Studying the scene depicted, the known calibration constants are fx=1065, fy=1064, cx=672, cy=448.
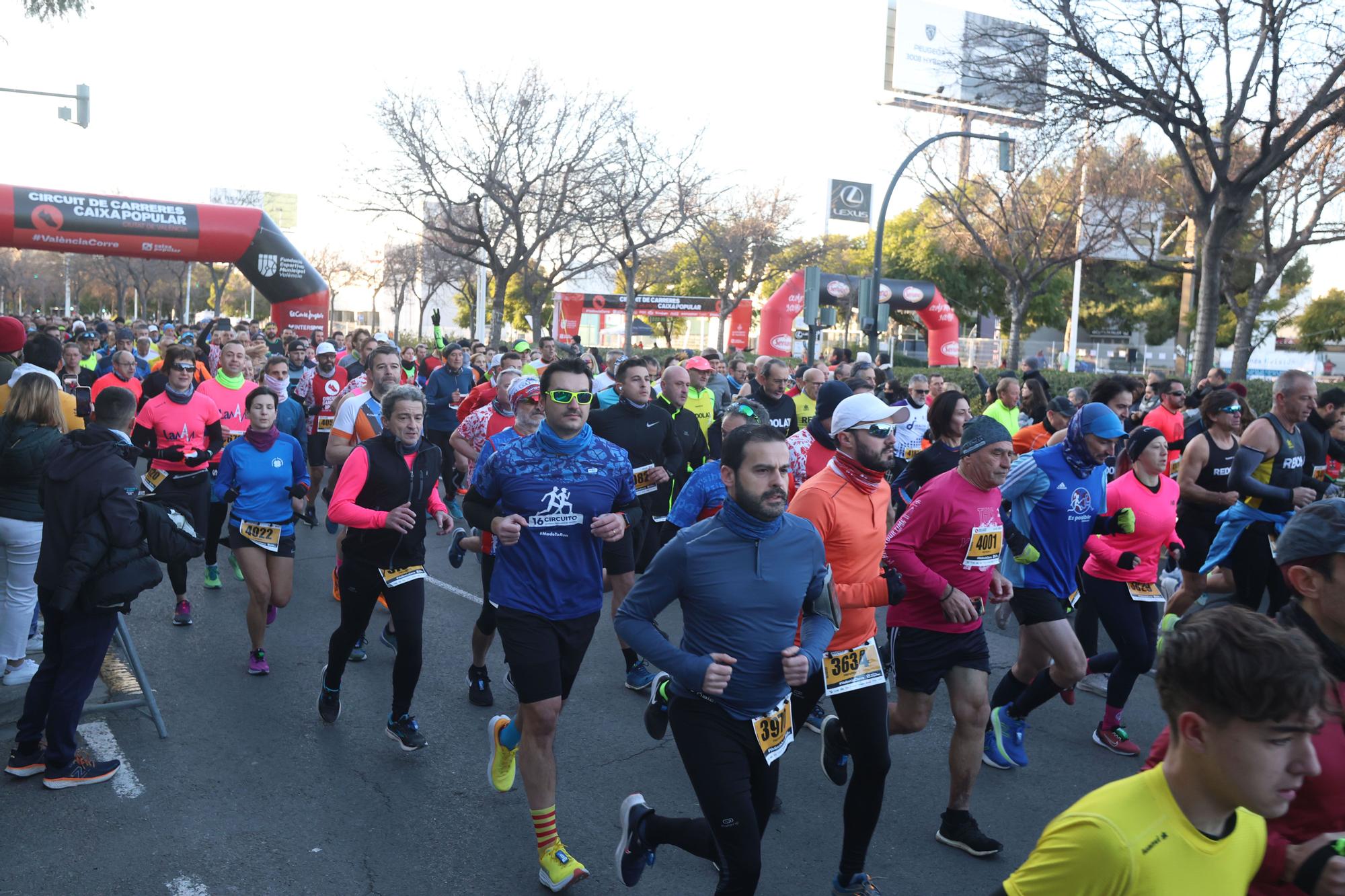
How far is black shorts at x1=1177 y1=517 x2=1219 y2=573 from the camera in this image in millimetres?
7988

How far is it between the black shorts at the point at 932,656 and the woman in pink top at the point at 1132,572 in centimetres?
159

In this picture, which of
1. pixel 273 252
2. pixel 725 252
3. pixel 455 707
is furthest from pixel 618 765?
pixel 725 252

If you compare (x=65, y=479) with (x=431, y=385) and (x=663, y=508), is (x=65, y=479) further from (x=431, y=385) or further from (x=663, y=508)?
(x=431, y=385)

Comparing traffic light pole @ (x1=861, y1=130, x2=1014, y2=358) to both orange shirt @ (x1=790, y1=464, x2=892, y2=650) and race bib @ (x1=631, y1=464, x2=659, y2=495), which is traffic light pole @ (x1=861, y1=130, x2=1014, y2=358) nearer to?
race bib @ (x1=631, y1=464, x2=659, y2=495)

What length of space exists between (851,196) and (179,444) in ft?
130

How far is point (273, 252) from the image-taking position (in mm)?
27938

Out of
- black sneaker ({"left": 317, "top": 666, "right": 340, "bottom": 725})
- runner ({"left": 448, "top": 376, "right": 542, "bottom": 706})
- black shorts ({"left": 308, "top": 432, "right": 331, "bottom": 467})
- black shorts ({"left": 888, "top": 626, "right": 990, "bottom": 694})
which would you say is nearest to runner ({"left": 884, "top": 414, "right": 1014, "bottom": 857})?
black shorts ({"left": 888, "top": 626, "right": 990, "bottom": 694})

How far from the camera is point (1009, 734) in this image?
18.9 feet

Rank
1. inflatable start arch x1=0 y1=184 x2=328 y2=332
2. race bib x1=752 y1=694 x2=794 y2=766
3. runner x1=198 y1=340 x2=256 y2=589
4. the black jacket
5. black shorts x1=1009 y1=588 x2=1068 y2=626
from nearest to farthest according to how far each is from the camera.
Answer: race bib x1=752 y1=694 x2=794 y2=766
the black jacket
black shorts x1=1009 y1=588 x2=1068 y2=626
runner x1=198 y1=340 x2=256 y2=589
inflatable start arch x1=0 y1=184 x2=328 y2=332

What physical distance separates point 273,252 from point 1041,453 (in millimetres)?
26078

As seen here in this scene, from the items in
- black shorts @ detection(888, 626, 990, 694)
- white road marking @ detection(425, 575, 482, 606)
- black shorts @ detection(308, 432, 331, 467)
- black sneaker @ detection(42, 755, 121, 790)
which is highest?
black shorts @ detection(888, 626, 990, 694)

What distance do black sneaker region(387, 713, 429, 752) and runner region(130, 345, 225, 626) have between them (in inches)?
117

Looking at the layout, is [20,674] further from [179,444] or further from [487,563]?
[487,563]

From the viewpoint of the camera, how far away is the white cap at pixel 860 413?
4.29 m
